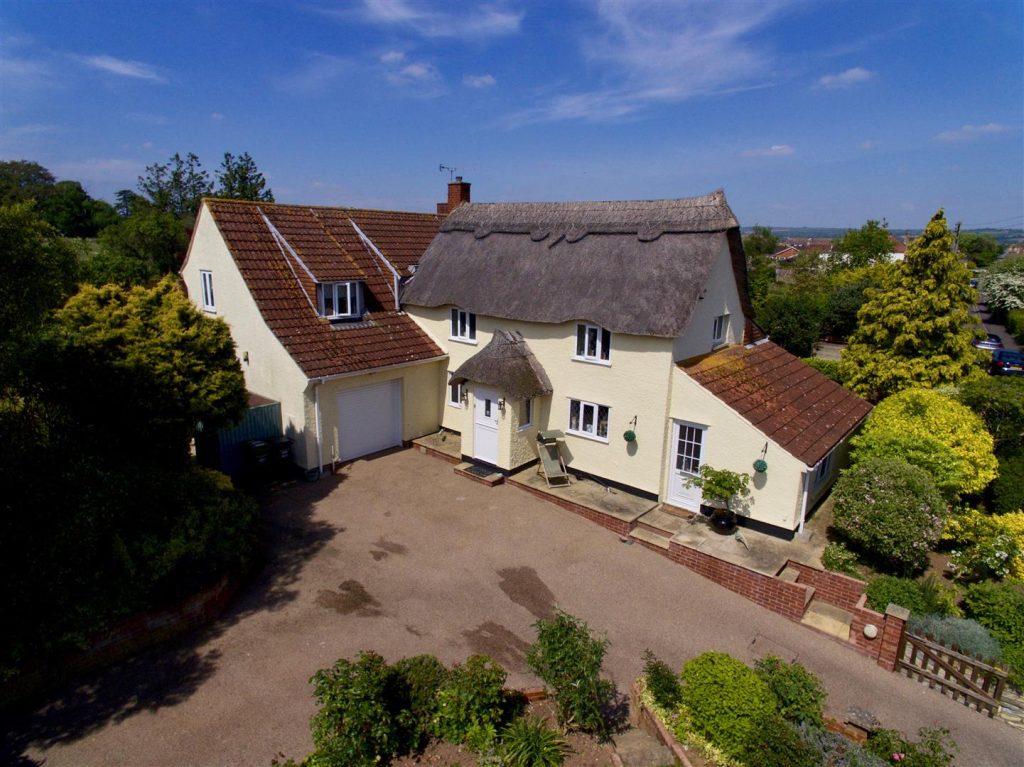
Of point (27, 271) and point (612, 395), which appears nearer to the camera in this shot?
point (27, 271)

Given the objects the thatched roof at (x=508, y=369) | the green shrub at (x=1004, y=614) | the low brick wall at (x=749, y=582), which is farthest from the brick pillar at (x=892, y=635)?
the thatched roof at (x=508, y=369)

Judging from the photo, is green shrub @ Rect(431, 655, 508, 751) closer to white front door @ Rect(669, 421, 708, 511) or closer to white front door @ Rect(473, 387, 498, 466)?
white front door @ Rect(669, 421, 708, 511)

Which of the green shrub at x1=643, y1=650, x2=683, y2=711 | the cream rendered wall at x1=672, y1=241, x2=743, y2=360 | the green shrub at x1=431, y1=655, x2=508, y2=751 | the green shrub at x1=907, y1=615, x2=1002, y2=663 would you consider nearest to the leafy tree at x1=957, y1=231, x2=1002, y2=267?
the cream rendered wall at x1=672, y1=241, x2=743, y2=360

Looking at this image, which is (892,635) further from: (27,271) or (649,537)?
(27,271)

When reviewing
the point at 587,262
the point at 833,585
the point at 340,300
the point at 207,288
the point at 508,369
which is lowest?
the point at 833,585

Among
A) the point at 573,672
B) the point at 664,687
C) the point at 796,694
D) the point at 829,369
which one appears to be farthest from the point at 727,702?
the point at 829,369

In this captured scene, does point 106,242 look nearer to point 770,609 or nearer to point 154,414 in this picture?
point 154,414
